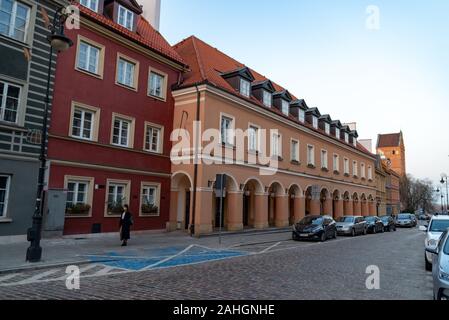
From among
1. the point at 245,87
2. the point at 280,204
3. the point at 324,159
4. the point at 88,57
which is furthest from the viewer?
the point at 324,159

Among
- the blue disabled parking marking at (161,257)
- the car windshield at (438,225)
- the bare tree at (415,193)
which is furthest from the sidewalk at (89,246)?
the bare tree at (415,193)

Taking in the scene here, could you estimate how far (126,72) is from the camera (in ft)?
67.5

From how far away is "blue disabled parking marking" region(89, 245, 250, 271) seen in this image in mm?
11508

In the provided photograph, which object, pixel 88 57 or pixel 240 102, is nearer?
pixel 88 57

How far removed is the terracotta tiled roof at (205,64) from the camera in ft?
75.8

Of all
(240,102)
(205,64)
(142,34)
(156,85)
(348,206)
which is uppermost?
(142,34)

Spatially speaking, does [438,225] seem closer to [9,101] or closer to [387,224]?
[9,101]

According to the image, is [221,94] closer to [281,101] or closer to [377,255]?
[281,101]

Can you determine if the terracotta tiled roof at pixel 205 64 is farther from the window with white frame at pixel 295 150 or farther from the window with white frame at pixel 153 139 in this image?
the window with white frame at pixel 153 139

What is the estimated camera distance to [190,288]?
8.12 meters

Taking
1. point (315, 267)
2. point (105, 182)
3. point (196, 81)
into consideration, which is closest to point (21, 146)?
point (105, 182)

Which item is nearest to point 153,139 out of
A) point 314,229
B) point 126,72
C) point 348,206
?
point 126,72

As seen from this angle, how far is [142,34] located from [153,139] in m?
6.51
